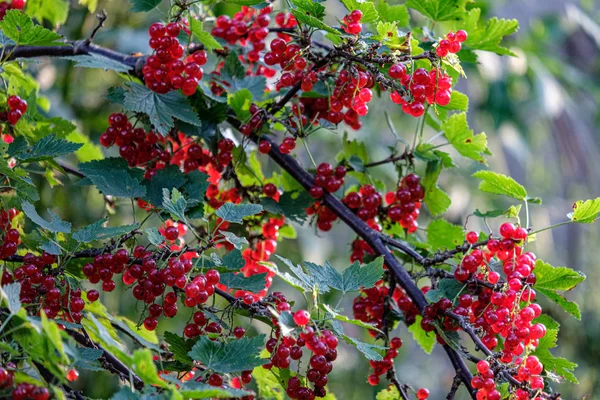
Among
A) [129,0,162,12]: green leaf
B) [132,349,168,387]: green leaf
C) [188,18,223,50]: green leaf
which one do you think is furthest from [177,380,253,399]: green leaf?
[129,0,162,12]: green leaf

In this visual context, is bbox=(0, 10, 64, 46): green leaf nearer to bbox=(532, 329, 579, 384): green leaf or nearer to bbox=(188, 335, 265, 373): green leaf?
bbox=(188, 335, 265, 373): green leaf

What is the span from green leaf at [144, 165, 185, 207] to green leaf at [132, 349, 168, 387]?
318 mm

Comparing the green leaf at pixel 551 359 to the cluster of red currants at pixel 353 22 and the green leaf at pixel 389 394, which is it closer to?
the green leaf at pixel 389 394

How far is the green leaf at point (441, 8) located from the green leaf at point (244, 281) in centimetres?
47

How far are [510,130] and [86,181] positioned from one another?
2.39 m

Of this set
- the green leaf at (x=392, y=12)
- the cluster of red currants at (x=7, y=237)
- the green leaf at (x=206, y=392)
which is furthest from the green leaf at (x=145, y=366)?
the green leaf at (x=392, y=12)

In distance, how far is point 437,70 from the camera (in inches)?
26.9

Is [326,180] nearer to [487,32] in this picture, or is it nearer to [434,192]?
[434,192]

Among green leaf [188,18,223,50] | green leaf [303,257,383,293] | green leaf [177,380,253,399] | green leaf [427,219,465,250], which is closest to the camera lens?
green leaf [177,380,253,399]

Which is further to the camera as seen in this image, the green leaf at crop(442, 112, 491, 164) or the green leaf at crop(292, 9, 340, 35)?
the green leaf at crop(442, 112, 491, 164)

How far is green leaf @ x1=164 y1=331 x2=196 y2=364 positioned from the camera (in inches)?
26.0

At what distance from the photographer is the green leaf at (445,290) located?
0.72 metres

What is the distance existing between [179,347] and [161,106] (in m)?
0.30

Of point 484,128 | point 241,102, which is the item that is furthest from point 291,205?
point 484,128
